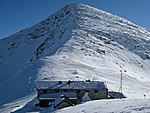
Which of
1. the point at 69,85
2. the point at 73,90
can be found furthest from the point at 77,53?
the point at 73,90

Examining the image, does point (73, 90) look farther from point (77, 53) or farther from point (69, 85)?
point (77, 53)

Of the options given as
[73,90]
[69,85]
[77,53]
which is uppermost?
[77,53]

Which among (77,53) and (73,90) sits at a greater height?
(77,53)

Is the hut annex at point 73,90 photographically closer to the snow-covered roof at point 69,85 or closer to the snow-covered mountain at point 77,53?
the snow-covered roof at point 69,85

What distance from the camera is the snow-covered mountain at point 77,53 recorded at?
219ft

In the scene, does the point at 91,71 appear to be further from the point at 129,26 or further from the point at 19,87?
the point at 129,26

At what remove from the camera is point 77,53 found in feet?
311

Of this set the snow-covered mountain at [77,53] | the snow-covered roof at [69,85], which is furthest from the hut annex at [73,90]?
the snow-covered mountain at [77,53]

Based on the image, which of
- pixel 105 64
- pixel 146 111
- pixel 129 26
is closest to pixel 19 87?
pixel 105 64

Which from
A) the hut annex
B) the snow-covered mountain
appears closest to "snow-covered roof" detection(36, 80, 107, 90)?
the hut annex

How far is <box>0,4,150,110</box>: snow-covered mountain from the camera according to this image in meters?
66.8

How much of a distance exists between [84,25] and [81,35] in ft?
62.5

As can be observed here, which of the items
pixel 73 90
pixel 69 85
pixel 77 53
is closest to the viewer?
pixel 73 90

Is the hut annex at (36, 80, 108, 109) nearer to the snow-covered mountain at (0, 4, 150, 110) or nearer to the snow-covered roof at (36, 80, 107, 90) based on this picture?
the snow-covered roof at (36, 80, 107, 90)
